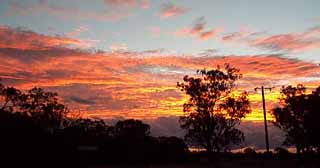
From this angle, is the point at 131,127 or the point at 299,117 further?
the point at 131,127

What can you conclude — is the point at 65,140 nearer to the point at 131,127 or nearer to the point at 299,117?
the point at 299,117

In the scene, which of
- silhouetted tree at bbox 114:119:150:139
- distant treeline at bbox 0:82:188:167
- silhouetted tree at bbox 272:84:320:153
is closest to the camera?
distant treeline at bbox 0:82:188:167

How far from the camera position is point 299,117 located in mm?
69062

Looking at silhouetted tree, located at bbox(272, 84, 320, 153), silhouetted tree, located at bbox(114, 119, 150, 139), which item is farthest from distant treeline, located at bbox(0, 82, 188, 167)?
silhouetted tree, located at bbox(272, 84, 320, 153)

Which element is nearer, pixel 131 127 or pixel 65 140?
pixel 65 140

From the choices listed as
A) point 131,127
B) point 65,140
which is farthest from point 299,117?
point 65,140

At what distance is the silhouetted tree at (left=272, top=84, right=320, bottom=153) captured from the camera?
205 feet

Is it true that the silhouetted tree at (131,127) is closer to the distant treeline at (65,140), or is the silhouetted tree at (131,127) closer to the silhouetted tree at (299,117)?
the distant treeline at (65,140)

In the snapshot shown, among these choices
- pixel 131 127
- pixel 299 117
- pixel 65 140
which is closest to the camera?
pixel 65 140

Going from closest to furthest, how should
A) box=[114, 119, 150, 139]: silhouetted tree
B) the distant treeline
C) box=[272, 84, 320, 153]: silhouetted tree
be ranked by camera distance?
the distant treeline
box=[272, 84, 320, 153]: silhouetted tree
box=[114, 119, 150, 139]: silhouetted tree

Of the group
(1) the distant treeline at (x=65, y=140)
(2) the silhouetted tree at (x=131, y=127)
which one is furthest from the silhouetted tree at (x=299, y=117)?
(2) the silhouetted tree at (x=131, y=127)

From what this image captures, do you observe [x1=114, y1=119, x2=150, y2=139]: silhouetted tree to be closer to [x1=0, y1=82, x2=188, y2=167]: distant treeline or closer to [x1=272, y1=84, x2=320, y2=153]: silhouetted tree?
[x1=0, y1=82, x2=188, y2=167]: distant treeline

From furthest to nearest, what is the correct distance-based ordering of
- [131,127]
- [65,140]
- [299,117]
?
[131,127] → [299,117] → [65,140]

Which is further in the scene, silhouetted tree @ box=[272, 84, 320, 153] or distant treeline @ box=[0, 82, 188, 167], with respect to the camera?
silhouetted tree @ box=[272, 84, 320, 153]
